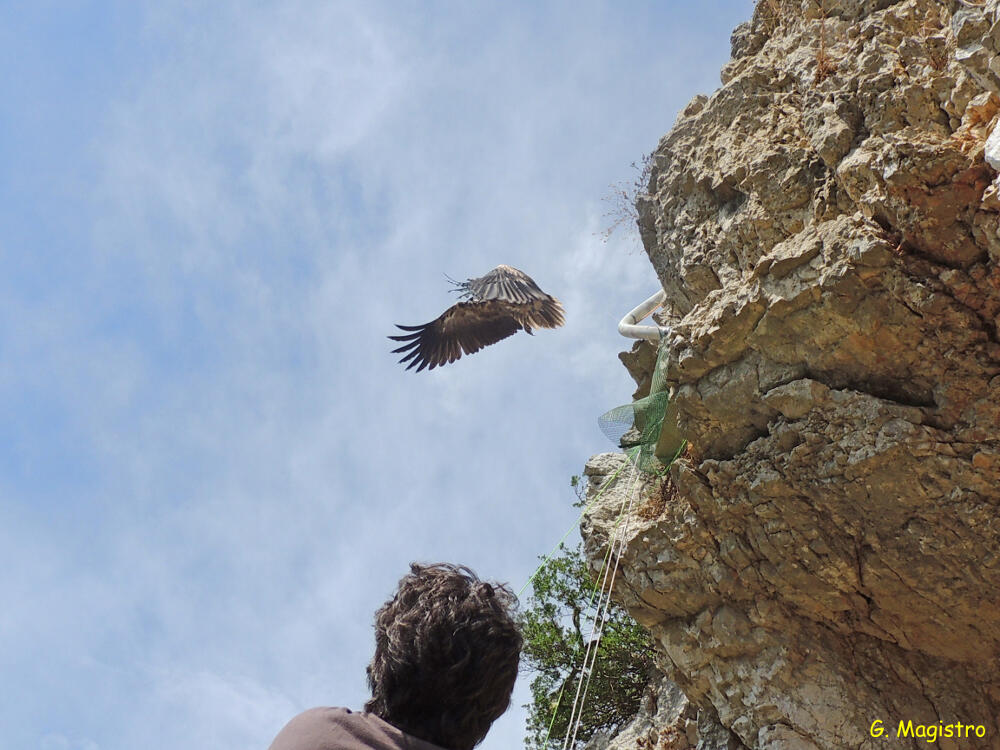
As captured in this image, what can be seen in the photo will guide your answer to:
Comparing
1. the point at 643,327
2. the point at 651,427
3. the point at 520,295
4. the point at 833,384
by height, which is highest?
the point at 520,295

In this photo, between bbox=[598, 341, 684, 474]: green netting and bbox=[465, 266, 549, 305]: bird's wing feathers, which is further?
bbox=[465, 266, 549, 305]: bird's wing feathers

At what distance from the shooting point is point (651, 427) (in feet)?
22.7

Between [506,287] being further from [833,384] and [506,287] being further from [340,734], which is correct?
[340,734]

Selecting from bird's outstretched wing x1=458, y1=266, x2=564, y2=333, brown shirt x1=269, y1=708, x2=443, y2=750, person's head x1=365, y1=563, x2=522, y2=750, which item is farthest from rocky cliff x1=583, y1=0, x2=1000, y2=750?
brown shirt x1=269, y1=708, x2=443, y2=750

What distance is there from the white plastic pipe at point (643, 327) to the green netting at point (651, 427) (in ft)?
0.65

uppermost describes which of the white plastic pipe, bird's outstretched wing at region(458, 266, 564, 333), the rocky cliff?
bird's outstretched wing at region(458, 266, 564, 333)

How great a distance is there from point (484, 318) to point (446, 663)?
7941mm

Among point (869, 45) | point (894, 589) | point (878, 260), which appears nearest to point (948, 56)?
point (869, 45)

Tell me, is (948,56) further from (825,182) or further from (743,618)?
(743,618)

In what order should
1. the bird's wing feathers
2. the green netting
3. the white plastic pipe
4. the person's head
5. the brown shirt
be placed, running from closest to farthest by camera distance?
the brown shirt
the person's head
the green netting
the white plastic pipe
the bird's wing feathers

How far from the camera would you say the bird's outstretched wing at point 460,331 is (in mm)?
9367

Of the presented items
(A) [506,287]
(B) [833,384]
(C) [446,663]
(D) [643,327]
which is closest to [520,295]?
(A) [506,287]

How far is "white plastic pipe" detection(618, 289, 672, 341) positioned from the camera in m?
7.03

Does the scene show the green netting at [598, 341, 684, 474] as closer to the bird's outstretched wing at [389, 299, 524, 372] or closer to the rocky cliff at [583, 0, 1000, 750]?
the rocky cliff at [583, 0, 1000, 750]
